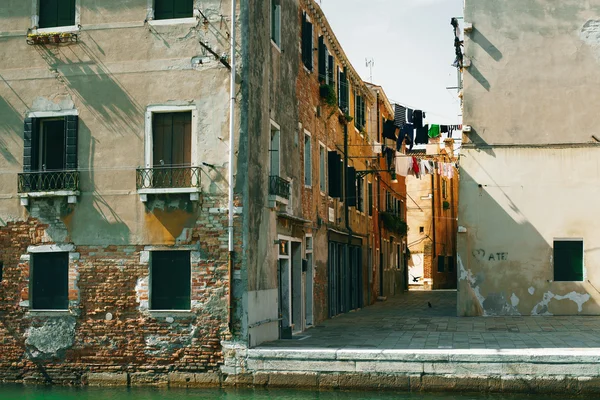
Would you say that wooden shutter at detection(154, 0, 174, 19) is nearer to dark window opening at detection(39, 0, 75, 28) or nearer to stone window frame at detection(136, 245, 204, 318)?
dark window opening at detection(39, 0, 75, 28)

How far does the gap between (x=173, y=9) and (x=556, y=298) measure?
12.0 meters

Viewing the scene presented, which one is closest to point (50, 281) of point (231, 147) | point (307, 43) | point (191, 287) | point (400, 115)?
point (191, 287)

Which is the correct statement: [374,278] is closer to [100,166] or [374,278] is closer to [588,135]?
[588,135]

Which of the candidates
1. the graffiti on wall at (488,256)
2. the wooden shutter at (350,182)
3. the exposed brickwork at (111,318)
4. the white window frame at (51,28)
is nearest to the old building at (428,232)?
the wooden shutter at (350,182)

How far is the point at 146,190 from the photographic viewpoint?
14180mm

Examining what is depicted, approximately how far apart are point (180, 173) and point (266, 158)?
201 cm

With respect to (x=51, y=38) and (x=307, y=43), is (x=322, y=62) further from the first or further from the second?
(x=51, y=38)

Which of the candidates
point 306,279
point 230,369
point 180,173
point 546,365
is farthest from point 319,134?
point 546,365

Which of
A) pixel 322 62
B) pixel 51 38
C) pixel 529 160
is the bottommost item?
pixel 529 160

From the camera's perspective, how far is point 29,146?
48.5ft

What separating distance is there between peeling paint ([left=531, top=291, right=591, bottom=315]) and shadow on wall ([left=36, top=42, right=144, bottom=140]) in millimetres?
11378

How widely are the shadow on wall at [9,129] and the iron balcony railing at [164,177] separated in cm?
244

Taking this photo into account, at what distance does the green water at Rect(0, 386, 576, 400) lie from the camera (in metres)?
12.6

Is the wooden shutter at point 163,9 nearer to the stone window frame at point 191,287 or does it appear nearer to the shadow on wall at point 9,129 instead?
the shadow on wall at point 9,129
